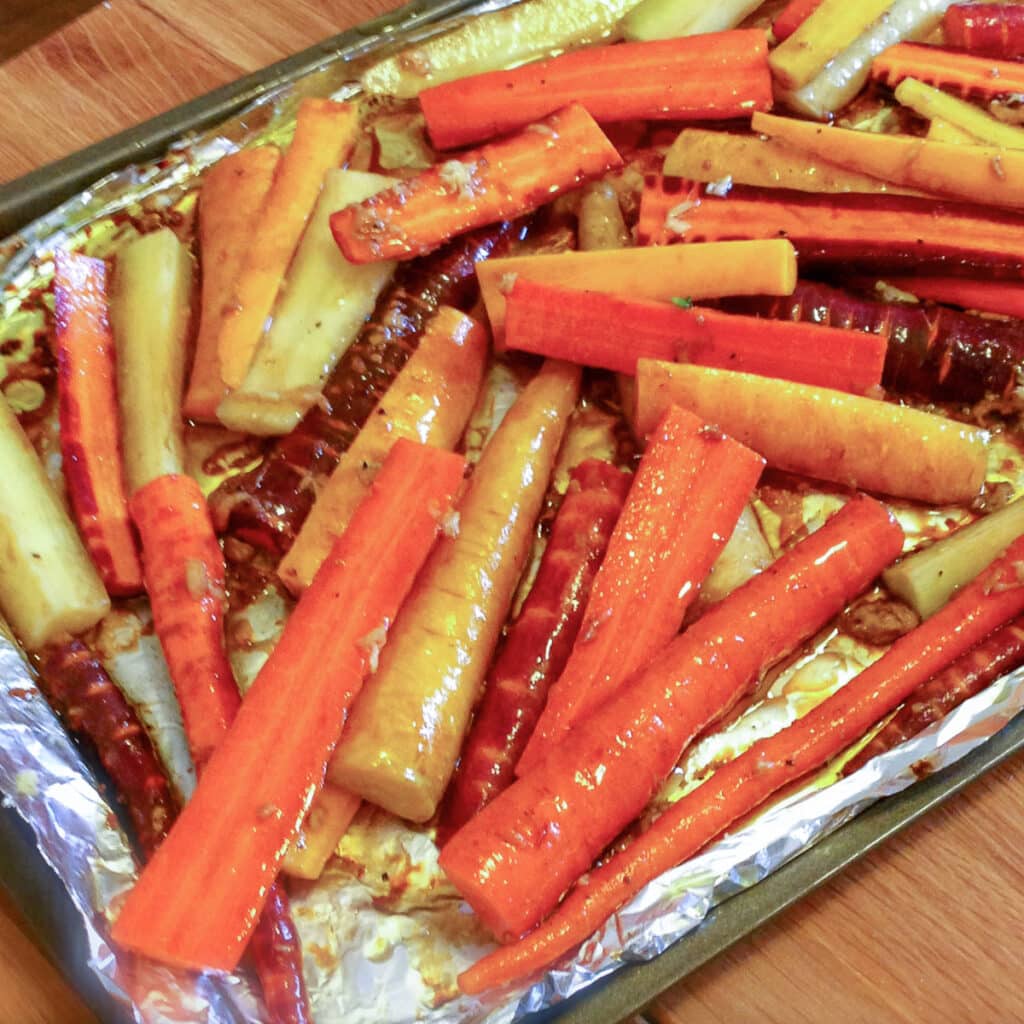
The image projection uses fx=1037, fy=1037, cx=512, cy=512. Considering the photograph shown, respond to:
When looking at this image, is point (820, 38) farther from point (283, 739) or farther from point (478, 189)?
point (283, 739)

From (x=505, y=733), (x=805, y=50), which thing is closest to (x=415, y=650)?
(x=505, y=733)

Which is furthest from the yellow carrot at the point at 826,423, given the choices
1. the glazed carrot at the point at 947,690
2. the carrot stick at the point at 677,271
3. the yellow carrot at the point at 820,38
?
the yellow carrot at the point at 820,38

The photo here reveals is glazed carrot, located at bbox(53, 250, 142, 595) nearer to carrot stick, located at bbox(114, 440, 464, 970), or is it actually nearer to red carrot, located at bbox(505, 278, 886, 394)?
carrot stick, located at bbox(114, 440, 464, 970)

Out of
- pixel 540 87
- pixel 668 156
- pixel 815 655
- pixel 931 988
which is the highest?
pixel 540 87

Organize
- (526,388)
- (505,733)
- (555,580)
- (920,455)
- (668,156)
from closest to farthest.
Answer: (505,733) < (555,580) < (920,455) < (526,388) < (668,156)

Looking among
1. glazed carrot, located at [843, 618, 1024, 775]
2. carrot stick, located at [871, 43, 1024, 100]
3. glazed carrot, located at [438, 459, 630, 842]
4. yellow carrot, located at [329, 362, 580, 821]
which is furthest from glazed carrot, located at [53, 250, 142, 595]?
carrot stick, located at [871, 43, 1024, 100]

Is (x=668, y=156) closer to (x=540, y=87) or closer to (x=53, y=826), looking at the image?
(x=540, y=87)

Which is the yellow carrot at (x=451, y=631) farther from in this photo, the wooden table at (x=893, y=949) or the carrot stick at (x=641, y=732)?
the wooden table at (x=893, y=949)
